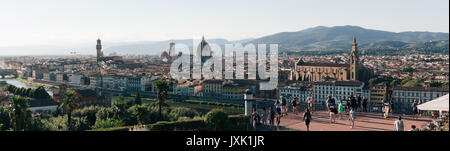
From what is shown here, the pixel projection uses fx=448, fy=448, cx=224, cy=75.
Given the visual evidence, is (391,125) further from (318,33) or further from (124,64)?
(318,33)

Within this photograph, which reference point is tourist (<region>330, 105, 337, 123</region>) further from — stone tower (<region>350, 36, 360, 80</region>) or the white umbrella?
stone tower (<region>350, 36, 360, 80</region>)

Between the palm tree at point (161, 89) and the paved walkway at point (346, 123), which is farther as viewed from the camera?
the palm tree at point (161, 89)

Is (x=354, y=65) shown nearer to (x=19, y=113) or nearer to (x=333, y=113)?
(x=19, y=113)

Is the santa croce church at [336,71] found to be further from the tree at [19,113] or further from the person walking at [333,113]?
the person walking at [333,113]

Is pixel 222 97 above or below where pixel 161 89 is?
below

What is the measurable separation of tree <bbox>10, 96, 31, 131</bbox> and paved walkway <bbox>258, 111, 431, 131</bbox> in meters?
4.25

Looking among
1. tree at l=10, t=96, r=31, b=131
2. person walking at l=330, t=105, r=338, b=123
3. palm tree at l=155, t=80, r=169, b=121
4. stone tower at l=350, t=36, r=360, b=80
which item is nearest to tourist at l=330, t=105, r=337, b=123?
person walking at l=330, t=105, r=338, b=123

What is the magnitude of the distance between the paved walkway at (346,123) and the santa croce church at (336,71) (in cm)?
2398

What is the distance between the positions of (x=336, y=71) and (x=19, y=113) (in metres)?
26.6

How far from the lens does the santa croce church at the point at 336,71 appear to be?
29.1 m

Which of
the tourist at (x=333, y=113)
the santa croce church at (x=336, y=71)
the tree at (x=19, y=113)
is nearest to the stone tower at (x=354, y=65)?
the santa croce church at (x=336, y=71)

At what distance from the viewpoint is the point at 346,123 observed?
4816mm

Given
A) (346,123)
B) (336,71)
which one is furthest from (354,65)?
(346,123)
